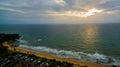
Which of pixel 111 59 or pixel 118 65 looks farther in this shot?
pixel 111 59

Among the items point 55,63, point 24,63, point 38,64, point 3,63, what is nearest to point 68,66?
point 55,63

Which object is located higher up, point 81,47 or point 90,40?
point 90,40

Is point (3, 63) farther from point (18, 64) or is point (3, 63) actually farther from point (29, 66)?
point (29, 66)

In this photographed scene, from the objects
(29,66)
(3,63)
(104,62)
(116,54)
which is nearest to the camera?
(29,66)

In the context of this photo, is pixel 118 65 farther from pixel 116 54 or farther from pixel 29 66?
pixel 29 66

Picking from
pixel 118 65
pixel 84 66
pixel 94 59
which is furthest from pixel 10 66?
pixel 118 65

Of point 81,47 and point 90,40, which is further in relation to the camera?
point 90,40

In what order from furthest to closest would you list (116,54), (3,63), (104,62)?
1. (116,54)
2. (104,62)
3. (3,63)

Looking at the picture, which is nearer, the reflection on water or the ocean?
the ocean

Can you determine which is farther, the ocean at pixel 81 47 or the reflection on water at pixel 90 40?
the reflection on water at pixel 90 40
